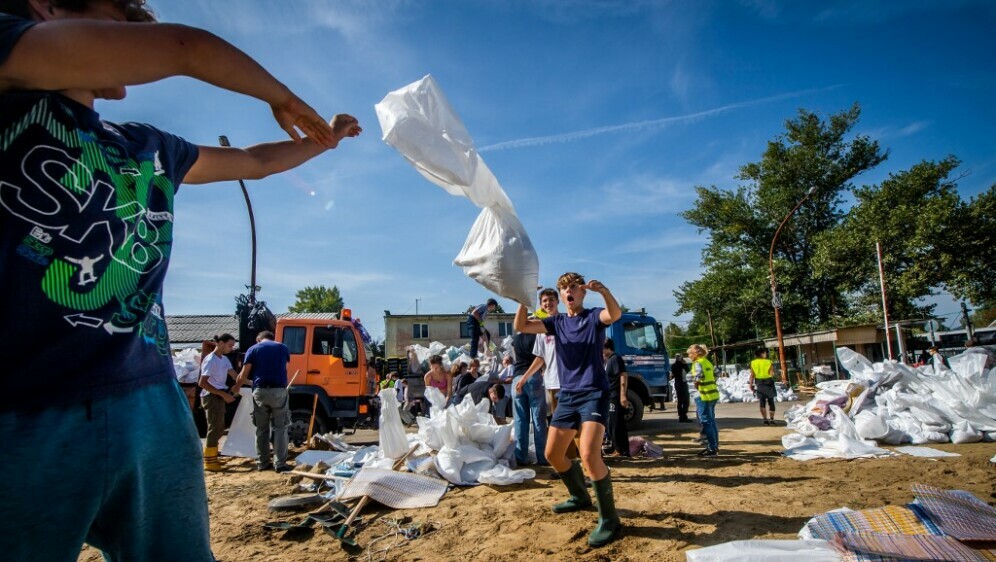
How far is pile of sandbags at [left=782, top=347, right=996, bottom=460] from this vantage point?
21.7ft

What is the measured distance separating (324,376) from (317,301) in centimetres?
5254

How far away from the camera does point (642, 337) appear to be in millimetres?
10445

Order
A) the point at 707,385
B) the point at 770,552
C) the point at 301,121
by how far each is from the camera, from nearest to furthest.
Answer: the point at 301,121 → the point at 770,552 → the point at 707,385

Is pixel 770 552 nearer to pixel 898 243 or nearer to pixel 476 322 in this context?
pixel 476 322

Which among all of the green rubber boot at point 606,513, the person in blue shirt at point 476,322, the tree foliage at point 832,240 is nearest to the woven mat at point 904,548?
the green rubber boot at point 606,513

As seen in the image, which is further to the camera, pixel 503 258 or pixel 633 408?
pixel 633 408

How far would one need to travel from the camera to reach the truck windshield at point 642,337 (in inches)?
404

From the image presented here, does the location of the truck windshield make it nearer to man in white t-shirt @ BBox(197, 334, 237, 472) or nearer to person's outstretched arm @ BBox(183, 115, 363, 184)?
man in white t-shirt @ BBox(197, 334, 237, 472)

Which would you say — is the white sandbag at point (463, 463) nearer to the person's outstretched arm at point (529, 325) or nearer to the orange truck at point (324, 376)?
the person's outstretched arm at point (529, 325)

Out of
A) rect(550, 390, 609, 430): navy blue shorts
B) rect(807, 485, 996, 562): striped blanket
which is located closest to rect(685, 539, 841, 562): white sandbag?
rect(807, 485, 996, 562): striped blanket

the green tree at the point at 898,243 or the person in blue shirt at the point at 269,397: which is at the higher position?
the green tree at the point at 898,243

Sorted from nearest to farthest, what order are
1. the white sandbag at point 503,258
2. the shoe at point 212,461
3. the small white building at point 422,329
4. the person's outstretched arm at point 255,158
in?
the person's outstretched arm at point 255,158 → the white sandbag at point 503,258 → the shoe at point 212,461 → the small white building at point 422,329

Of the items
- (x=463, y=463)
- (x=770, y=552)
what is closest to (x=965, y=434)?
(x=770, y=552)

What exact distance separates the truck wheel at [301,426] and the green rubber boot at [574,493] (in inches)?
222
